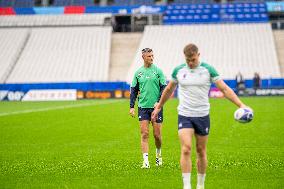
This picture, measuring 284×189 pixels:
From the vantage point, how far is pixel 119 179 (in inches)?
435

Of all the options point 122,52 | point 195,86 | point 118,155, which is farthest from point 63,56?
point 195,86

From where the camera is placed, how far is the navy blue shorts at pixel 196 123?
367 inches

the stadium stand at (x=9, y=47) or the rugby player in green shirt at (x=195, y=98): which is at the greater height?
the rugby player in green shirt at (x=195, y=98)

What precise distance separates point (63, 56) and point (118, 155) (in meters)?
46.4

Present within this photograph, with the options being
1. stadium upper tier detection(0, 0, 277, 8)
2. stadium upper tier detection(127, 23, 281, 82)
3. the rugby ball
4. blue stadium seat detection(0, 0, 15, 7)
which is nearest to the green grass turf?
the rugby ball

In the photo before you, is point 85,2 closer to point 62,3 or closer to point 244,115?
point 62,3

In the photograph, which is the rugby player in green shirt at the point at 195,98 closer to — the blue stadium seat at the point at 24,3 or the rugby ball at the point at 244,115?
the rugby ball at the point at 244,115

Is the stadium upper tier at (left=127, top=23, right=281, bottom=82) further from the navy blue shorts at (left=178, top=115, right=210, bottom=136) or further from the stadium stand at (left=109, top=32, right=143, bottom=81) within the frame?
the navy blue shorts at (left=178, top=115, right=210, bottom=136)

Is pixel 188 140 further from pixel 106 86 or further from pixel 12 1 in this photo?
pixel 12 1

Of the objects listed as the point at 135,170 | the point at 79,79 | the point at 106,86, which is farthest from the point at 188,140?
the point at 79,79

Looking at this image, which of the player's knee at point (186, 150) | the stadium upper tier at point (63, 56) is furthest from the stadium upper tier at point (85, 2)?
the player's knee at point (186, 150)

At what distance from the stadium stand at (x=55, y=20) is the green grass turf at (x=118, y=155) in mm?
39927

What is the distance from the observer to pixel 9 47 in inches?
2447

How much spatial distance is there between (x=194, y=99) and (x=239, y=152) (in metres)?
6.14
